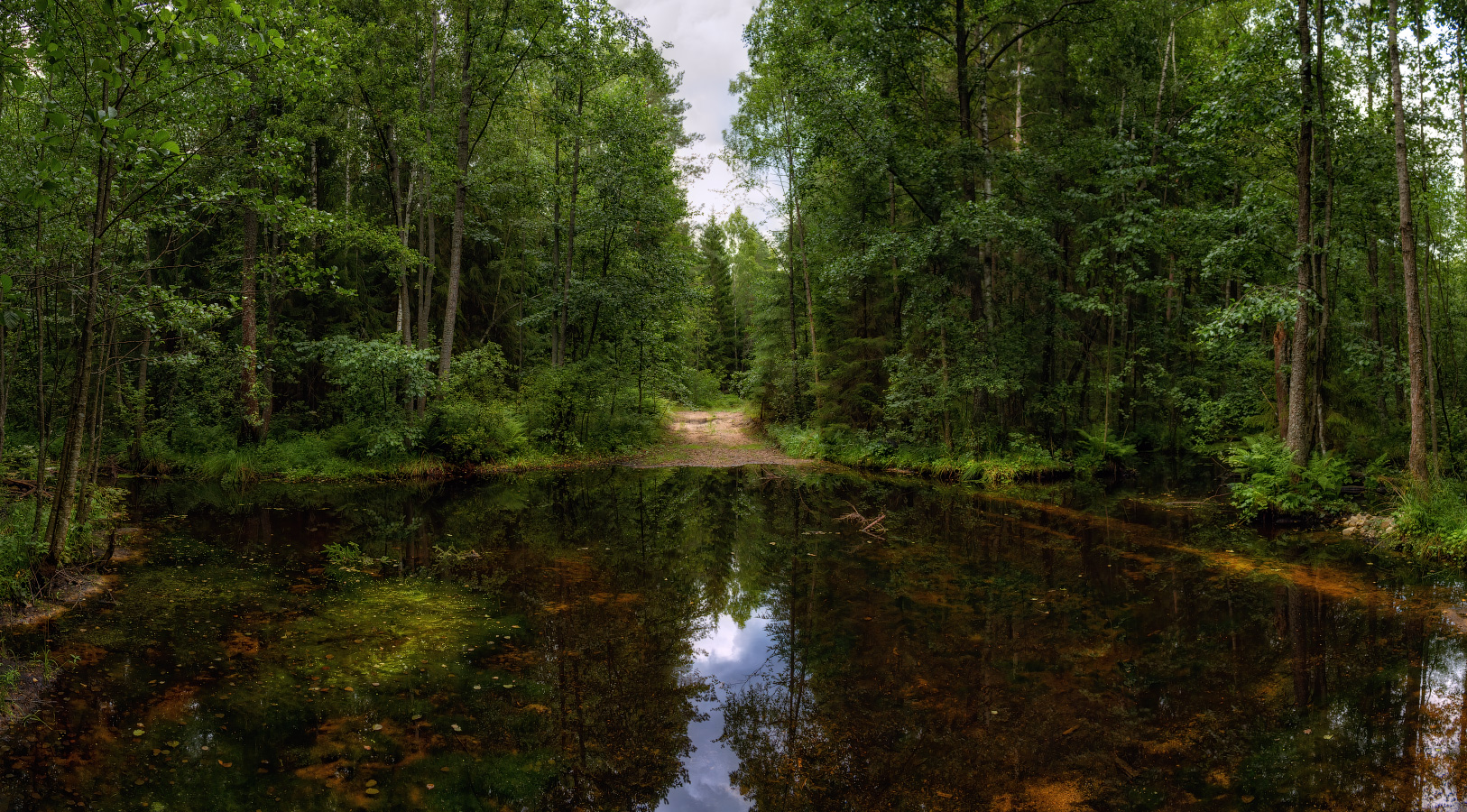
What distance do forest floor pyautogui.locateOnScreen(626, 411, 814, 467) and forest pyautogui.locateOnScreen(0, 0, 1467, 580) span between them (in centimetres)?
99

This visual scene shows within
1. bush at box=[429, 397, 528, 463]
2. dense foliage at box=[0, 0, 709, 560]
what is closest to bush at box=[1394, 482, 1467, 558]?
dense foliage at box=[0, 0, 709, 560]

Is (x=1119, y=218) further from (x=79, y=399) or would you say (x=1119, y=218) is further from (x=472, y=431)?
(x=79, y=399)

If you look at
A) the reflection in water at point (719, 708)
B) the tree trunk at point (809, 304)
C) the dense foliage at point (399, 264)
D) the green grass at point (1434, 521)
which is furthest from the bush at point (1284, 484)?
the dense foliage at point (399, 264)

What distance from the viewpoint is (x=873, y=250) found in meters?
17.4

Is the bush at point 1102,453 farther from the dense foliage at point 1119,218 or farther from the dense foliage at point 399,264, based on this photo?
the dense foliage at point 399,264

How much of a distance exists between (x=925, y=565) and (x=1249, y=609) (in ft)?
11.8

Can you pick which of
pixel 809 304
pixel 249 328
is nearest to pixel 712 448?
pixel 809 304

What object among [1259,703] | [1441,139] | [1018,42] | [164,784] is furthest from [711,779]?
[1018,42]

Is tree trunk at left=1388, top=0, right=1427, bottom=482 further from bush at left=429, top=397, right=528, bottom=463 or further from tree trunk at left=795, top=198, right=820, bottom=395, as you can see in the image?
bush at left=429, top=397, right=528, bottom=463

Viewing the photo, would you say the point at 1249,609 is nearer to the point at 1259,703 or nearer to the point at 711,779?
the point at 1259,703

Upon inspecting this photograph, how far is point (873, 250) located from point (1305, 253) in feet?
27.8

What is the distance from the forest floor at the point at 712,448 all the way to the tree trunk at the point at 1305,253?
12.1 metres

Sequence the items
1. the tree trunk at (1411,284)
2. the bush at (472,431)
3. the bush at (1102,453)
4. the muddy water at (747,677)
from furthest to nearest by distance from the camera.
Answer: the bush at (472,431) → the bush at (1102,453) → the tree trunk at (1411,284) → the muddy water at (747,677)

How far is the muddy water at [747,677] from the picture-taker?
14.2ft
